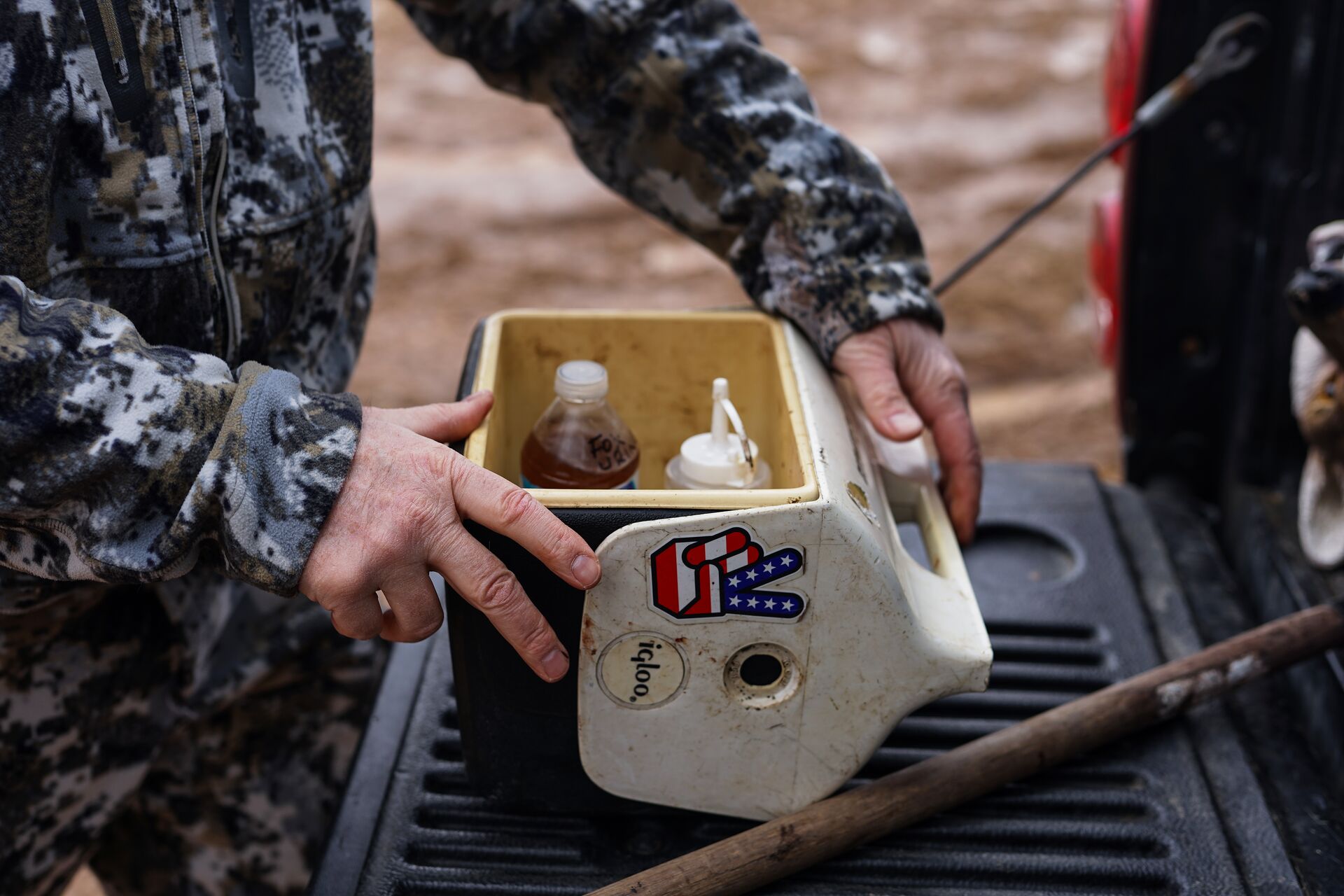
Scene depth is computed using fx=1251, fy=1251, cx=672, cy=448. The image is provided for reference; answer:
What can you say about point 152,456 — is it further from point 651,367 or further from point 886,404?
point 886,404

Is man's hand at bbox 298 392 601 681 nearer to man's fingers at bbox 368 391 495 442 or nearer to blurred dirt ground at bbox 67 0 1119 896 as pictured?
man's fingers at bbox 368 391 495 442

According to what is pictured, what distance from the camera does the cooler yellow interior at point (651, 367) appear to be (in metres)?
1.28

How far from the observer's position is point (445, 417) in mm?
1026

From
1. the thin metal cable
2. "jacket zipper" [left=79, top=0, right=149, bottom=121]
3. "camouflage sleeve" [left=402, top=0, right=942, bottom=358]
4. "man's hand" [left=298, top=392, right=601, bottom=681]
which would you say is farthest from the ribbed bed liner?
"jacket zipper" [left=79, top=0, right=149, bottom=121]

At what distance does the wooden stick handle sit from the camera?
105 cm

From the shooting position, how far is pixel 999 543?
1.64 m

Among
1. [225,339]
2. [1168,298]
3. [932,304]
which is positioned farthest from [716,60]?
[1168,298]

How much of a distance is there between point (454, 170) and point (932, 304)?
413cm

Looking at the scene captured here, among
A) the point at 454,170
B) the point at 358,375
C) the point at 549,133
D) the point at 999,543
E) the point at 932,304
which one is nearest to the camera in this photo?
the point at 932,304

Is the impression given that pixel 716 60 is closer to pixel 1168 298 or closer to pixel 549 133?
pixel 1168 298

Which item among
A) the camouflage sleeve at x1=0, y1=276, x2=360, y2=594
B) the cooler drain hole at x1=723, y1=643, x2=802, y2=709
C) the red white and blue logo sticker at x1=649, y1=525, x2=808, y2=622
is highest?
the camouflage sleeve at x1=0, y1=276, x2=360, y2=594

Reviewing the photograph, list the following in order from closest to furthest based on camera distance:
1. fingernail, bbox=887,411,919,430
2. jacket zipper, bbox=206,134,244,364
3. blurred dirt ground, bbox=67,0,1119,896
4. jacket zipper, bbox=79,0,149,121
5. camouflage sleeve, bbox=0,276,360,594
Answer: camouflage sleeve, bbox=0,276,360,594 → jacket zipper, bbox=79,0,149,121 → jacket zipper, bbox=206,134,244,364 → fingernail, bbox=887,411,919,430 → blurred dirt ground, bbox=67,0,1119,896

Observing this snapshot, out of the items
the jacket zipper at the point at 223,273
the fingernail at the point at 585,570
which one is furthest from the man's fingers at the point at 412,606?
the jacket zipper at the point at 223,273

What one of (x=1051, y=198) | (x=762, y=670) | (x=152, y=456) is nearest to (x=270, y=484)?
(x=152, y=456)
